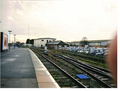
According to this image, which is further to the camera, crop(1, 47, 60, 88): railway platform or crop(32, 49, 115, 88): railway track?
crop(32, 49, 115, 88): railway track

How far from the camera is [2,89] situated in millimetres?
3484

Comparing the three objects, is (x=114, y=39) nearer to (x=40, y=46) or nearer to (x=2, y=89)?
(x=2, y=89)

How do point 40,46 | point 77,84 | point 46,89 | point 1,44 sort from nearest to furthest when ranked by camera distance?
point 46,89, point 77,84, point 1,44, point 40,46

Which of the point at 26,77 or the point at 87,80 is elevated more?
the point at 26,77

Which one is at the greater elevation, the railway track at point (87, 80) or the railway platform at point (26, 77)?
the railway platform at point (26, 77)

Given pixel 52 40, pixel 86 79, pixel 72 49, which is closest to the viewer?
pixel 86 79

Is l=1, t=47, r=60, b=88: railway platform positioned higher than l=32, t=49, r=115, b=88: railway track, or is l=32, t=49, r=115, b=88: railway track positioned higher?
l=1, t=47, r=60, b=88: railway platform

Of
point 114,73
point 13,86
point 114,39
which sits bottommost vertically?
point 13,86

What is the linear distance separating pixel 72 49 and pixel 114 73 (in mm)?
23310

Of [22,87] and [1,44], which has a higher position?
[1,44]

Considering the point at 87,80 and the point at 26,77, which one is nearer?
the point at 26,77

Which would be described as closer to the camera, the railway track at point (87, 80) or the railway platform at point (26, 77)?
the railway platform at point (26, 77)

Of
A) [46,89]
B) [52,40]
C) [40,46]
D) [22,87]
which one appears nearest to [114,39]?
[46,89]

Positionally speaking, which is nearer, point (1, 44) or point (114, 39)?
point (114, 39)
